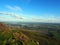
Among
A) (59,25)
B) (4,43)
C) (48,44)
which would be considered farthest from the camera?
(59,25)

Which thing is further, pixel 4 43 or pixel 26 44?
pixel 26 44

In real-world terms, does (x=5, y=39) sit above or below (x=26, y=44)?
above

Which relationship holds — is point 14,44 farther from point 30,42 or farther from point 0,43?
point 30,42

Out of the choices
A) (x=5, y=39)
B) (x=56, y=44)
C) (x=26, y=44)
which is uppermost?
(x=5, y=39)

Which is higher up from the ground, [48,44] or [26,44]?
[26,44]

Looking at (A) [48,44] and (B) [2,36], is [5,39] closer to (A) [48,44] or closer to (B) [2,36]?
(B) [2,36]

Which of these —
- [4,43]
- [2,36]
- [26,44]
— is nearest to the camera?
[4,43]

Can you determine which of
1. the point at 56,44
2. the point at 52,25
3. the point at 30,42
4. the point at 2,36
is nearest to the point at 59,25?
the point at 52,25

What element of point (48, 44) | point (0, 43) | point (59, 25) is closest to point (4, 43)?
point (0, 43)

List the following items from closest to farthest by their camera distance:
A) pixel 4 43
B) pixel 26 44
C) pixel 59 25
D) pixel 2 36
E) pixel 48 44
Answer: pixel 4 43 → pixel 2 36 → pixel 26 44 → pixel 48 44 → pixel 59 25
